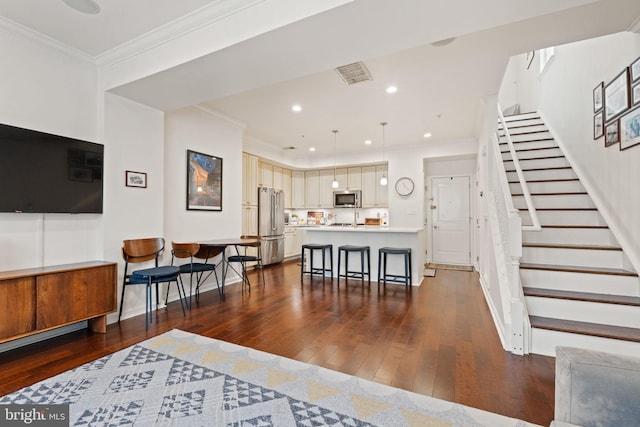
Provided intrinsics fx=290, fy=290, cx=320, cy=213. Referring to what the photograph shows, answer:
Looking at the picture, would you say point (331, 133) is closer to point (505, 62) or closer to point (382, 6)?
point (505, 62)

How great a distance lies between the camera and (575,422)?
1041 millimetres

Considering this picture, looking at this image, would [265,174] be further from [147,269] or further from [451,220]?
[451,220]

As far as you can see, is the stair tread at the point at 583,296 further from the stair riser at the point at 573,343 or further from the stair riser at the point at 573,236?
the stair riser at the point at 573,236

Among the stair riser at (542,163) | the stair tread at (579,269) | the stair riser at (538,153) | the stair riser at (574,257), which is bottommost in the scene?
the stair tread at (579,269)

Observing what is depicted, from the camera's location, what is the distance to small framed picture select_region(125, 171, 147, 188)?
3406 mm

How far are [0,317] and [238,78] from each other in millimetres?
2792

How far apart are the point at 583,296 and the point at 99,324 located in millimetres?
4626

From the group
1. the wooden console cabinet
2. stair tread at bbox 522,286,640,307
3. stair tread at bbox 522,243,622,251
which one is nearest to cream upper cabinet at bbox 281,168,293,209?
the wooden console cabinet

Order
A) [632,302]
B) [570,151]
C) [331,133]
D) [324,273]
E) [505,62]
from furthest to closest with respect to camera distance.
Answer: [331,133]
[324,273]
[570,151]
[505,62]
[632,302]

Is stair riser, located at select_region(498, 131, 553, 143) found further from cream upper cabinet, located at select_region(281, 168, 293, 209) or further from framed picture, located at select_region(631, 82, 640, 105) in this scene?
cream upper cabinet, located at select_region(281, 168, 293, 209)

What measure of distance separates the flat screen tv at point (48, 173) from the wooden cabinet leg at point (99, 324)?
112 centimetres

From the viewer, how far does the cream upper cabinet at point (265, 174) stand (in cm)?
696

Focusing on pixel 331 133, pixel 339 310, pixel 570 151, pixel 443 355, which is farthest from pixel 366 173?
pixel 443 355

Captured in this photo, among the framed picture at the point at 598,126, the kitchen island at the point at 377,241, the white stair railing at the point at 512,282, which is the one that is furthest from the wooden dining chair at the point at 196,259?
Answer: the framed picture at the point at 598,126
